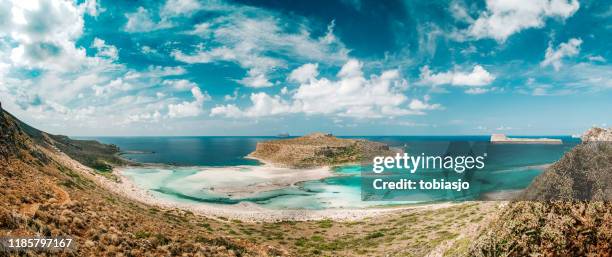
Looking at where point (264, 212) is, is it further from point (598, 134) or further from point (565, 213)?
point (598, 134)

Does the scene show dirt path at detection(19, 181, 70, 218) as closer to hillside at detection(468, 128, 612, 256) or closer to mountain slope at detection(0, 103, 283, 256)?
mountain slope at detection(0, 103, 283, 256)

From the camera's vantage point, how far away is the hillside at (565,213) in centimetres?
945

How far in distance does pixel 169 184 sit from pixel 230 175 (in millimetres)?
19335

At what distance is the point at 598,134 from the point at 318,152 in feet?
367

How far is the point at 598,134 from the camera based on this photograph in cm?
1174

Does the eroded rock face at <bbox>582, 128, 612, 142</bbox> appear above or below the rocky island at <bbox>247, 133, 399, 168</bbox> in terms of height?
above

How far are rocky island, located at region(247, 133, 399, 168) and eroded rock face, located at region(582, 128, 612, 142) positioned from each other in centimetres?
10207

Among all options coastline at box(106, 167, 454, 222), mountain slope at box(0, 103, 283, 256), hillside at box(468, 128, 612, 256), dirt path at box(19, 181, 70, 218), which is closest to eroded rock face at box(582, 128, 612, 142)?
hillside at box(468, 128, 612, 256)

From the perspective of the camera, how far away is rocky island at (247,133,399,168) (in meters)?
120

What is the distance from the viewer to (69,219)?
17.4 meters

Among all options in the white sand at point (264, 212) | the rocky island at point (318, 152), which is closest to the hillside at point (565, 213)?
the white sand at point (264, 212)

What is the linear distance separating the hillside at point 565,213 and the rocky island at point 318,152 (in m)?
102

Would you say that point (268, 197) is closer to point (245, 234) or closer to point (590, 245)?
point (245, 234)

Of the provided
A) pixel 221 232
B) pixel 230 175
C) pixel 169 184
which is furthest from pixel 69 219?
pixel 230 175
